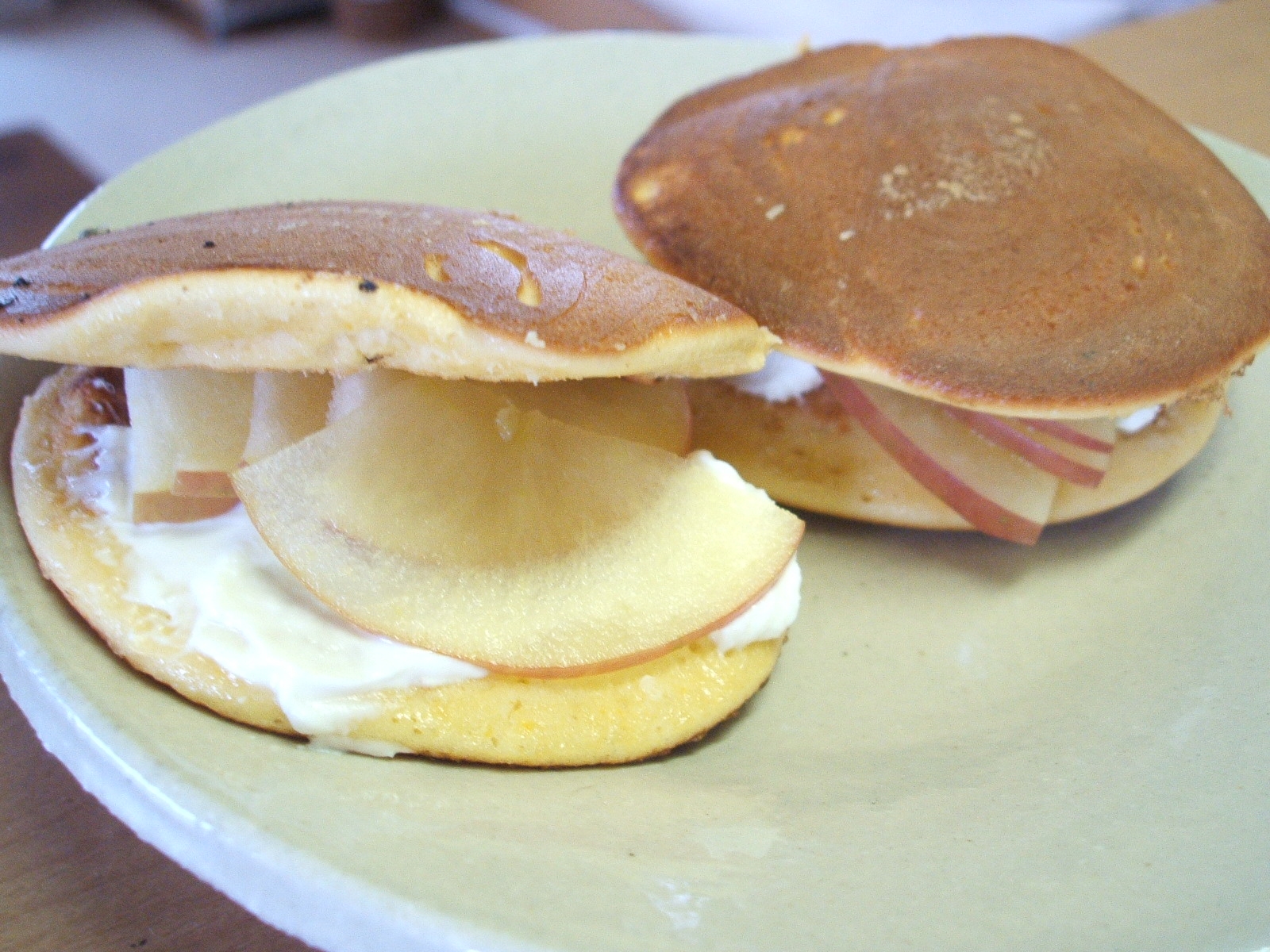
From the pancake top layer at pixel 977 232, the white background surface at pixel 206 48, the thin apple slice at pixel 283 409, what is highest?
the pancake top layer at pixel 977 232

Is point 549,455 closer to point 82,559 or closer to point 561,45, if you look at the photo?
point 82,559

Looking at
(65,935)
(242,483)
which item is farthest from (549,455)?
(65,935)

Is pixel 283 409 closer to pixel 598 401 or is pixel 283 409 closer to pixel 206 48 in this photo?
pixel 598 401

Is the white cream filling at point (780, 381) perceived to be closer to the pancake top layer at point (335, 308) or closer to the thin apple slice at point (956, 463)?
the thin apple slice at point (956, 463)

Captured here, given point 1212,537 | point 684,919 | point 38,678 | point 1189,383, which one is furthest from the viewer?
point 1212,537

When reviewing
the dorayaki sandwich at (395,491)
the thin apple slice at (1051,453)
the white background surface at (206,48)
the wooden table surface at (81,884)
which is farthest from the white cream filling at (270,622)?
the white background surface at (206,48)

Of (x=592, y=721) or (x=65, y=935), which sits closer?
(x=65, y=935)

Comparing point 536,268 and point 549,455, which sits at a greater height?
point 536,268
